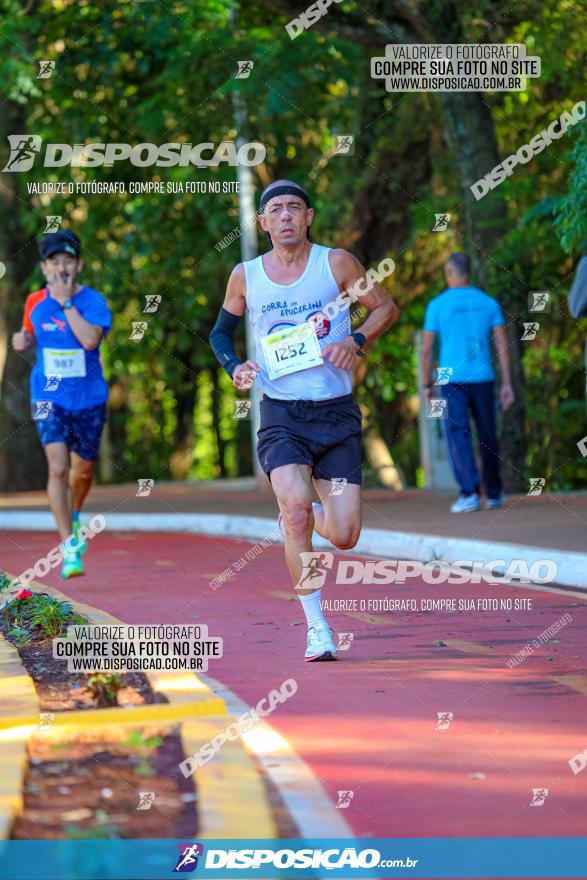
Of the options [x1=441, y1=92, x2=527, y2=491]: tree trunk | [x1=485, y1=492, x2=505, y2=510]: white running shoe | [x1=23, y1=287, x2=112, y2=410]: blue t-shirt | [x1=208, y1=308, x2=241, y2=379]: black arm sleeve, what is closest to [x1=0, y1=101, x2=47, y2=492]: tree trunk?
[x1=441, y1=92, x2=527, y2=491]: tree trunk

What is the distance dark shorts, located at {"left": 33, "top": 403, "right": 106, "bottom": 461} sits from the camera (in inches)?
468

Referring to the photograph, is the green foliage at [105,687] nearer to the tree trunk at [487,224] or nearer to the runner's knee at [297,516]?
the runner's knee at [297,516]

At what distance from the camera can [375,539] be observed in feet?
44.5

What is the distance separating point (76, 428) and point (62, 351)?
0.56 m

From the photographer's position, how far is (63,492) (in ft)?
39.3

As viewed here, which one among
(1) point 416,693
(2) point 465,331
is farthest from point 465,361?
(1) point 416,693

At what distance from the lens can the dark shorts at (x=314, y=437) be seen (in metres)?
8.12

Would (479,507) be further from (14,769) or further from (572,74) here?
(14,769)

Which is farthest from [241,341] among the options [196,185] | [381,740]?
[381,740]

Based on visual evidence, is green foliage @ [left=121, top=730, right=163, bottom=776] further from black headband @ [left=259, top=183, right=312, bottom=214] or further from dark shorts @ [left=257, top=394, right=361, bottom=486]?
black headband @ [left=259, top=183, right=312, bottom=214]

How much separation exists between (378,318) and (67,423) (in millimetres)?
4119

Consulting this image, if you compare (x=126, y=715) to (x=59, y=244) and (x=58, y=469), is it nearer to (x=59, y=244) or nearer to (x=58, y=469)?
(x=58, y=469)

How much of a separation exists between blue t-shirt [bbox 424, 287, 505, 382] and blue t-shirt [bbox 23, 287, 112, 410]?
149 inches

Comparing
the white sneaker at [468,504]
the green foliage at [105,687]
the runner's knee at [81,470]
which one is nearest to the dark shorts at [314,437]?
the green foliage at [105,687]
